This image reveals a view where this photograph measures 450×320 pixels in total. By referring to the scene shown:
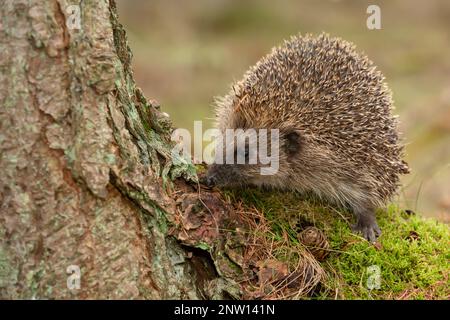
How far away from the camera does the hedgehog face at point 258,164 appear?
5.81 metres

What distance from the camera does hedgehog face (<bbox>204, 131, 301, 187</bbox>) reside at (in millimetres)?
5809

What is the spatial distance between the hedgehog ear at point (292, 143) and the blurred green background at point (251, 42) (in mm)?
7705

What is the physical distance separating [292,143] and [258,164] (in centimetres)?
42

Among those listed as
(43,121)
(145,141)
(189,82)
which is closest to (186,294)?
(145,141)

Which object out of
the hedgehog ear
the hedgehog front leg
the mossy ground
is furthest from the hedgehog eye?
the hedgehog front leg

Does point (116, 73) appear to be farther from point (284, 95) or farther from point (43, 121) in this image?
point (284, 95)

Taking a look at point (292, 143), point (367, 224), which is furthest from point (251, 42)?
point (367, 224)

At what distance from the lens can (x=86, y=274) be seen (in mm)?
4078

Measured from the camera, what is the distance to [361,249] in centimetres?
525

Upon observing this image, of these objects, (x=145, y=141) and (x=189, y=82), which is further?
(x=189, y=82)

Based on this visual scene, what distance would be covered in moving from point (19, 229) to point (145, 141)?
4.04 feet

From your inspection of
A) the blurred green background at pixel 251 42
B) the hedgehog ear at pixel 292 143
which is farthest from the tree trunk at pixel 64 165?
the blurred green background at pixel 251 42

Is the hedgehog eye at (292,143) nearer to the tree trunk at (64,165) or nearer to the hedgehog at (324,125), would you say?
the hedgehog at (324,125)
